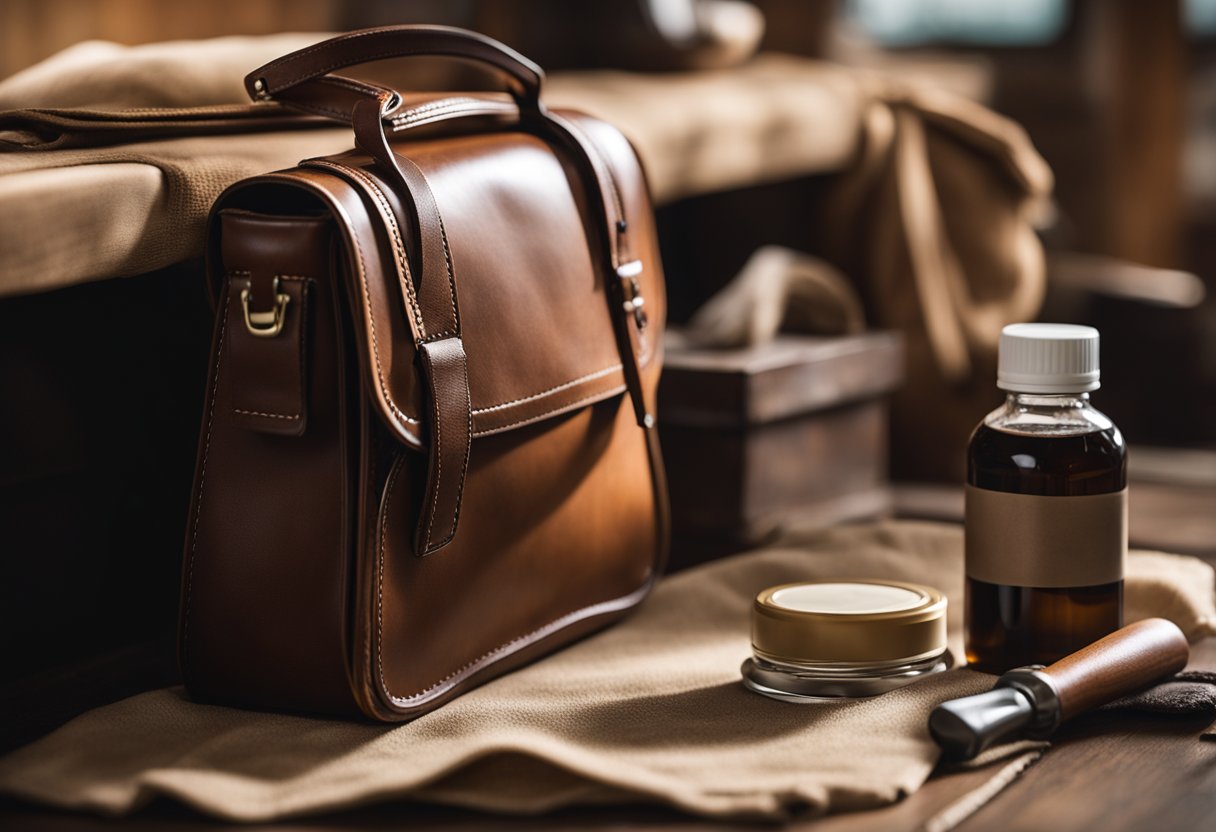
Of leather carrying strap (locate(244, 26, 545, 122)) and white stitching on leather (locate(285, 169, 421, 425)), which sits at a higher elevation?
leather carrying strap (locate(244, 26, 545, 122))

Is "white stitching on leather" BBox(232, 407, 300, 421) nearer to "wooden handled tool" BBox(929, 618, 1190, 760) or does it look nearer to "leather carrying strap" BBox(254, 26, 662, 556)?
"leather carrying strap" BBox(254, 26, 662, 556)

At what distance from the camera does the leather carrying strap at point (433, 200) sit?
2.57 feet

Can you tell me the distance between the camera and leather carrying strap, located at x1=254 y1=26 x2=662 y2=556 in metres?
0.78

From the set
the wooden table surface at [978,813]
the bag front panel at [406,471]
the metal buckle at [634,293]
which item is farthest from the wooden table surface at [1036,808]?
the metal buckle at [634,293]

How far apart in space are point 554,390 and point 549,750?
0.77ft

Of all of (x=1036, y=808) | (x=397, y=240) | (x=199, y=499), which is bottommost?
(x=1036, y=808)

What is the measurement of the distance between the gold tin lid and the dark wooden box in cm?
31

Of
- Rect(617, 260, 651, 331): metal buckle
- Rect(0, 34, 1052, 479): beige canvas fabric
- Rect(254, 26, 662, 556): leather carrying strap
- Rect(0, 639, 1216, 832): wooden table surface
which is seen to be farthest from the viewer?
Rect(0, 34, 1052, 479): beige canvas fabric

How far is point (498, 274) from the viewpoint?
2.81ft

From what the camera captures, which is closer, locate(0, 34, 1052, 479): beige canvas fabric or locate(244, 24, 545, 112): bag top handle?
locate(244, 24, 545, 112): bag top handle

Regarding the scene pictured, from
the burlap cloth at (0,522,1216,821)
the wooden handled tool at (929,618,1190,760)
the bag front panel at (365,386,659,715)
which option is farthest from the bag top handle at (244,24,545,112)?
the wooden handled tool at (929,618,1190,760)

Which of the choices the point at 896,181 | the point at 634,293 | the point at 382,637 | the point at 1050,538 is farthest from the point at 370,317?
the point at 896,181

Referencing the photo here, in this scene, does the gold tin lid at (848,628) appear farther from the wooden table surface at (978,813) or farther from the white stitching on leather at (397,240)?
the white stitching on leather at (397,240)

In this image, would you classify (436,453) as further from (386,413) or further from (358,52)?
(358,52)
